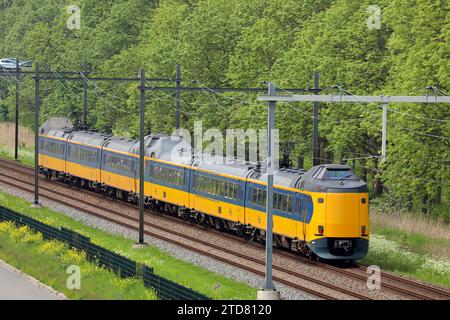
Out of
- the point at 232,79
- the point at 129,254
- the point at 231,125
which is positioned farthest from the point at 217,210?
the point at 232,79

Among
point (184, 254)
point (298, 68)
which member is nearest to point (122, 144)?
point (298, 68)

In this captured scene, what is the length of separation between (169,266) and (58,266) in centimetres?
399

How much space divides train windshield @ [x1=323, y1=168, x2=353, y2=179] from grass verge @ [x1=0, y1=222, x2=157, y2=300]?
870 centimetres

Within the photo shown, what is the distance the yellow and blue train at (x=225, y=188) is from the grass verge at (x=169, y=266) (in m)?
4.21

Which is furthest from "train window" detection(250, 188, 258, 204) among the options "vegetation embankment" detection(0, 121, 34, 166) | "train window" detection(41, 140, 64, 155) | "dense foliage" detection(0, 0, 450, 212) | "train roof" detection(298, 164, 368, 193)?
"vegetation embankment" detection(0, 121, 34, 166)

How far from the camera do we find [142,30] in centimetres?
9144

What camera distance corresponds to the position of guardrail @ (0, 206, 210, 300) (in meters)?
29.4

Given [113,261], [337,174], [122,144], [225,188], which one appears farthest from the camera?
[122,144]

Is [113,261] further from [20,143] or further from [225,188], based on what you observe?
[20,143]

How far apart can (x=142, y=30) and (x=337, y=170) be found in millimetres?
55099

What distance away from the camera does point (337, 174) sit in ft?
127

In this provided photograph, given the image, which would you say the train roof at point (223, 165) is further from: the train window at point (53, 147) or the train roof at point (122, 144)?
the train window at point (53, 147)

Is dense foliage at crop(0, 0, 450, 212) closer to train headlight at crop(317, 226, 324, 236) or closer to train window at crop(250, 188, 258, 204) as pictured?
train window at crop(250, 188, 258, 204)

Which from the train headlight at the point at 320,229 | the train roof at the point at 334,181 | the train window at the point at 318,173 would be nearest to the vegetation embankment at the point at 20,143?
the train window at the point at 318,173
